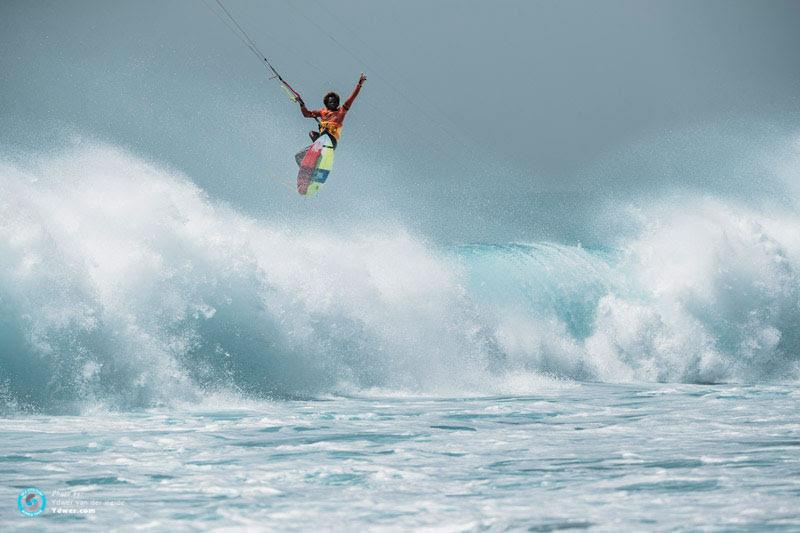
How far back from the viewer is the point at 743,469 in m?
7.49

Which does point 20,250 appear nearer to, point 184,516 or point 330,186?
point 184,516

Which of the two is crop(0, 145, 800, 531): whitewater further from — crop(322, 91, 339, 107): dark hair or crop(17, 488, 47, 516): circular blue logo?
crop(322, 91, 339, 107): dark hair

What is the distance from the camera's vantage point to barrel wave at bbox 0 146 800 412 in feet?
38.0

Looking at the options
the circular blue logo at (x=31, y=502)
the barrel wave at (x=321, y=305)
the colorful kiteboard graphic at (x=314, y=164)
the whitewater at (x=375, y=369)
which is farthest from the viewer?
the colorful kiteboard graphic at (x=314, y=164)

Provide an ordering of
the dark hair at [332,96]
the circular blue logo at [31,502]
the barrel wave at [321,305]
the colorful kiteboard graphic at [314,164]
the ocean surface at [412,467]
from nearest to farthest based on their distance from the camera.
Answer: the ocean surface at [412,467] < the circular blue logo at [31,502] < the barrel wave at [321,305] < the dark hair at [332,96] < the colorful kiteboard graphic at [314,164]

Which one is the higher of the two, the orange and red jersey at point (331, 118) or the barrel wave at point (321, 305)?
the orange and red jersey at point (331, 118)

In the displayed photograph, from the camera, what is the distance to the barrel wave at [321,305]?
11586mm

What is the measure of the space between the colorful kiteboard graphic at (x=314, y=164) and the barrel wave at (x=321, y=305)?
1.74m

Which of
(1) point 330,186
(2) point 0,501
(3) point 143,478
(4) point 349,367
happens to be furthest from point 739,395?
(1) point 330,186

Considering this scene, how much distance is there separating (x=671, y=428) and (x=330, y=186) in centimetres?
1720

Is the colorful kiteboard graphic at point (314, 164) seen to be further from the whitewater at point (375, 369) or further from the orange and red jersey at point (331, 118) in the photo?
the whitewater at point (375, 369)

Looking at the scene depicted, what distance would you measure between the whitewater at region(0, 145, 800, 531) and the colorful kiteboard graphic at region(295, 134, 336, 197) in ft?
5.72

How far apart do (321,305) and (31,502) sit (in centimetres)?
824

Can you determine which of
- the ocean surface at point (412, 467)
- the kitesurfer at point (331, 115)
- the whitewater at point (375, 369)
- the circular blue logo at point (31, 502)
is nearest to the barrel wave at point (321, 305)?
the whitewater at point (375, 369)
